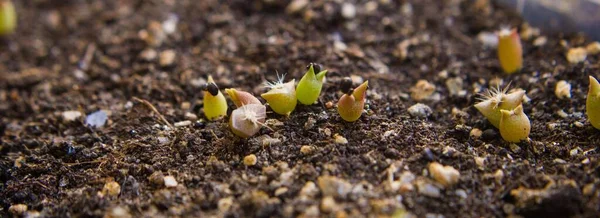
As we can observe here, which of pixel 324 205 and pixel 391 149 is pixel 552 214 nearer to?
pixel 391 149

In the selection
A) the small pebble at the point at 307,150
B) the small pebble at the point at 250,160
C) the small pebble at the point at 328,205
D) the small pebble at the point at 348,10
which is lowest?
the small pebble at the point at 328,205

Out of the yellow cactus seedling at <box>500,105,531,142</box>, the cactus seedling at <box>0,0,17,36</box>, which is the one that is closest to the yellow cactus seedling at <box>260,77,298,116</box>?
the yellow cactus seedling at <box>500,105,531,142</box>

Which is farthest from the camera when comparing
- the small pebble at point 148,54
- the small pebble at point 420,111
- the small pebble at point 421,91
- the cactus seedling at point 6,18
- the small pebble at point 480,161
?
the cactus seedling at point 6,18

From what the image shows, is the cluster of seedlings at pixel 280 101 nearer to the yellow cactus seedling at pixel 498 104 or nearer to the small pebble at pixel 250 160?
the small pebble at pixel 250 160

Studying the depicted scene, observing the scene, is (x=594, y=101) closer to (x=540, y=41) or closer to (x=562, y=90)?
(x=562, y=90)

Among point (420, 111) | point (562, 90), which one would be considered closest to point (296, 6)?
point (420, 111)

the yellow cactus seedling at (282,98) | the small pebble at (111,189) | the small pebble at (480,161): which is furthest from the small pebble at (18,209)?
the small pebble at (480,161)

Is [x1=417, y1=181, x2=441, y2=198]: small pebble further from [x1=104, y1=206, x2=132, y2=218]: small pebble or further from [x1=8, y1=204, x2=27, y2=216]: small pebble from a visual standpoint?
[x1=8, y1=204, x2=27, y2=216]: small pebble
